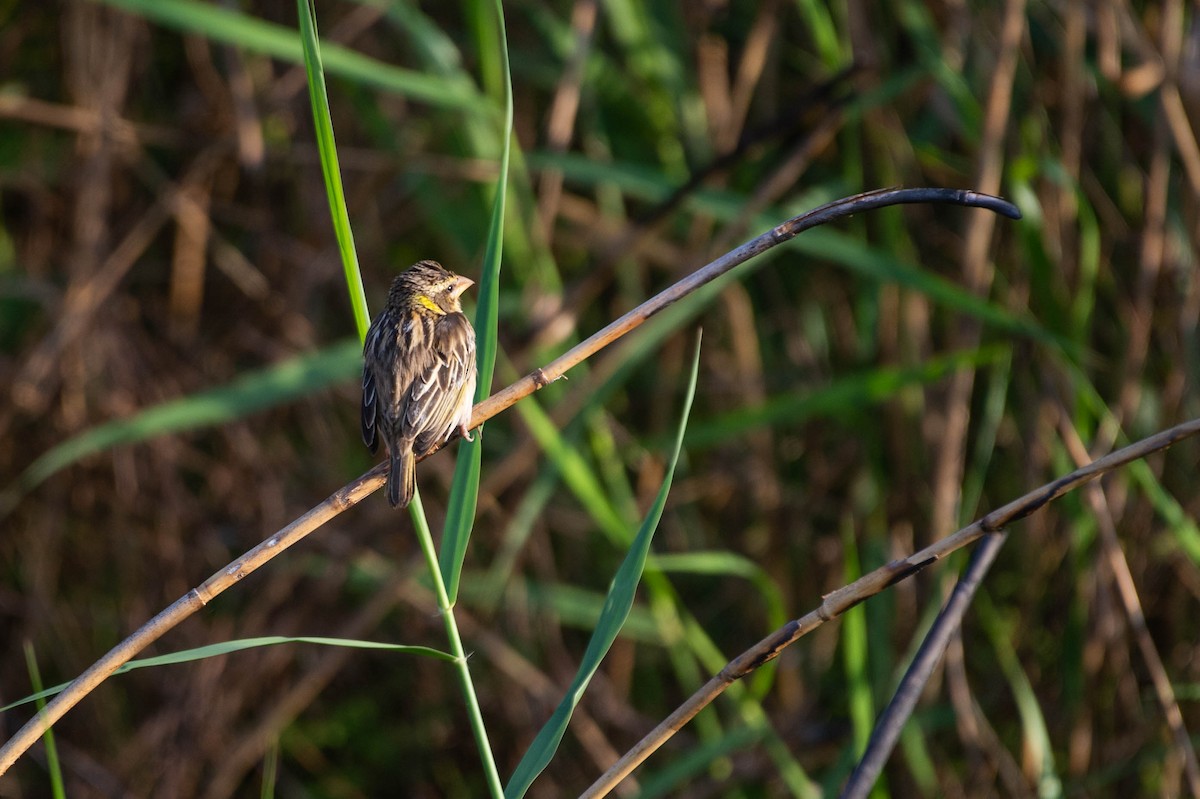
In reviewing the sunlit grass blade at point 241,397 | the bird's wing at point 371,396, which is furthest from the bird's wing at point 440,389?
the sunlit grass blade at point 241,397

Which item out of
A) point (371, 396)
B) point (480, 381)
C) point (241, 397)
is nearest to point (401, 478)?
point (480, 381)

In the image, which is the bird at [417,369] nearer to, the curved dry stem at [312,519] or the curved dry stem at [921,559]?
the curved dry stem at [312,519]

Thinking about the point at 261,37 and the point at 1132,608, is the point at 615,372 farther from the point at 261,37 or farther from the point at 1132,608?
the point at 1132,608

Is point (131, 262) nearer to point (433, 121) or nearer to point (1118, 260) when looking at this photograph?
point (433, 121)

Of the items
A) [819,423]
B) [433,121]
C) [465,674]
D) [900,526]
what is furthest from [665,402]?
[465,674]

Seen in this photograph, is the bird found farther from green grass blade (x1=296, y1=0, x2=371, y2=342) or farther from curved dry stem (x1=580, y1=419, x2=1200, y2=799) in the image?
curved dry stem (x1=580, y1=419, x2=1200, y2=799)
